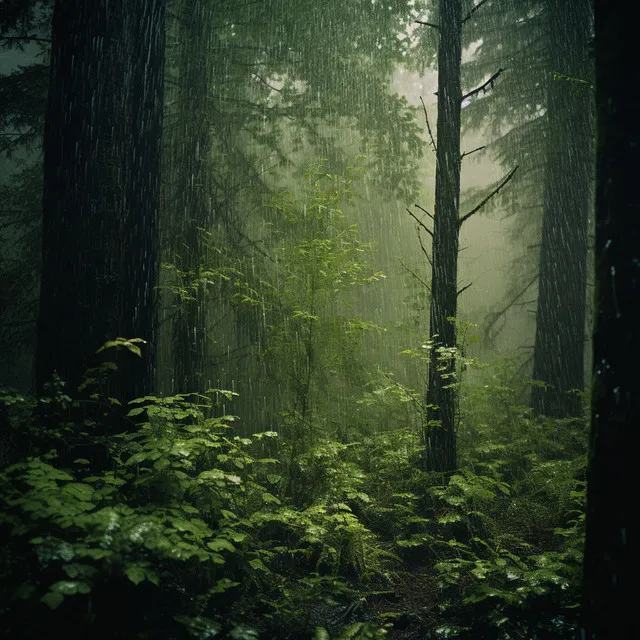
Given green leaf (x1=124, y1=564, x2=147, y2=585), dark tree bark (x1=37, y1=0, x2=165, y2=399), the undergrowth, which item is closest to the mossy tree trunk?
dark tree bark (x1=37, y1=0, x2=165, y2=399)

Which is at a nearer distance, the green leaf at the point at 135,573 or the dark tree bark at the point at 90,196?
the green leaf at the point at 135,573

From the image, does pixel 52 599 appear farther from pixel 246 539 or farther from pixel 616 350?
pixel 616 350

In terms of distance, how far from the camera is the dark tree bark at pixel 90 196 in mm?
4430

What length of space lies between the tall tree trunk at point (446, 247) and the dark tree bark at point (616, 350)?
3506 mm

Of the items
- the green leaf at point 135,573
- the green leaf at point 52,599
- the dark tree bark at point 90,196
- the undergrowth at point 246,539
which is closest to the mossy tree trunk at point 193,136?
the dark tree bark at point 90,196

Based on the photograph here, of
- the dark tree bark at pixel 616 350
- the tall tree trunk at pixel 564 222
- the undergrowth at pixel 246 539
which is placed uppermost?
the tall tree trunk at pixel 564 222

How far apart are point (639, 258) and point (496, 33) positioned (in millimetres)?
12130

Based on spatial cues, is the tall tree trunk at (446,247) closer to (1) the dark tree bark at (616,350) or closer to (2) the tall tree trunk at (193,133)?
(1) the dark tree bark at (616,350)

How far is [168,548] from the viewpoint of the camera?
9.17 feet

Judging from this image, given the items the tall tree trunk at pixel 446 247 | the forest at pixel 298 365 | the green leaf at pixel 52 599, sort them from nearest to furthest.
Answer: the green leaf at pixel 52 599 < the forest at pixel 298 365 < the tall tree trunk at pixel 446 247

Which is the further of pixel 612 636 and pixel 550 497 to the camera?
pixel 550 497

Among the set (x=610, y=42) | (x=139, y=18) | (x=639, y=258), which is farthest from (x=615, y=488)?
(x=139, y=18)

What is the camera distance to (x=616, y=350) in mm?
2344

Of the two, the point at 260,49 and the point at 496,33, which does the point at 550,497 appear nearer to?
the point at 260,49
